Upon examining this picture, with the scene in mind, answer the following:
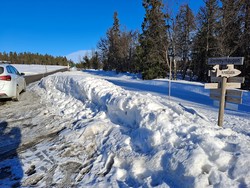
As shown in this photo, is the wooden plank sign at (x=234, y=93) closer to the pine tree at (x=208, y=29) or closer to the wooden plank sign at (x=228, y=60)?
the wooden plank sign at (x=228, y=60)

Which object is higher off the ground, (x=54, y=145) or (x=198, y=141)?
(x=198, y=141)

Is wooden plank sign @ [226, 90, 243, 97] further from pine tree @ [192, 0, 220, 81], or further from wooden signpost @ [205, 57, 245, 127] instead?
pine tree @ [192, 0, 220, 81]

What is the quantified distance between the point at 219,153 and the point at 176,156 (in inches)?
23.2

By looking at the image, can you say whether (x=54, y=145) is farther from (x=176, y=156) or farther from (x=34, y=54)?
(x=34, y=54)

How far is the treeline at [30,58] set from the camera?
107 metres

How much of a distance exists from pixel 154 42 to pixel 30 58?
10543cm

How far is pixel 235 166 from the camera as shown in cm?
256

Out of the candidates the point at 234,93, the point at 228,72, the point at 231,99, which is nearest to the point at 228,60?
the point at 228,72

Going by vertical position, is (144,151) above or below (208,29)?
below

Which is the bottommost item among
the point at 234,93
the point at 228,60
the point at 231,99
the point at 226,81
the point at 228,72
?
the point at 231,99

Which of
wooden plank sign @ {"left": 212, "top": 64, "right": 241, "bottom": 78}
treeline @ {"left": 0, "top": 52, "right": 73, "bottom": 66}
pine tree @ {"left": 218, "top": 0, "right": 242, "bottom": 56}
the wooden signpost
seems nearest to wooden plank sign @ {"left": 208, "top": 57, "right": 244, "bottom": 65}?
the wooden signpost

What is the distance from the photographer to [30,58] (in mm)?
112312

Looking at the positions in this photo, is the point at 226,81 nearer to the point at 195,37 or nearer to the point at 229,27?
the point at 229,27

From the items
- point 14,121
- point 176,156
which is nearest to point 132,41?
point 14,121
